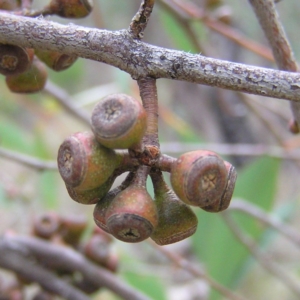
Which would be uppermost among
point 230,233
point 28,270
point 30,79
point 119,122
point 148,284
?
point 119,122

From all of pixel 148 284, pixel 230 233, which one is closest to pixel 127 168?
pixel 148 284

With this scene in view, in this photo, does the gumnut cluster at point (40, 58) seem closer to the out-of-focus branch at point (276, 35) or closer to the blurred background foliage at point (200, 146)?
the out-of-focus branch at point (276, 35)

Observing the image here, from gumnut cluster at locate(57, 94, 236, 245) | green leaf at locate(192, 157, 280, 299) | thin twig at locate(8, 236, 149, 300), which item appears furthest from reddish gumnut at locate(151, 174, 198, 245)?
green leaf at locate(192, 157, 280, 299)

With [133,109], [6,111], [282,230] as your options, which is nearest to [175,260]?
[282,230]

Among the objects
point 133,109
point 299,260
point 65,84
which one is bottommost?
point 299,260

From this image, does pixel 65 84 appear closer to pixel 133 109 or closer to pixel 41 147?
pixel 41 147

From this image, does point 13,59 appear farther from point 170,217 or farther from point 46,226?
point 46,226
